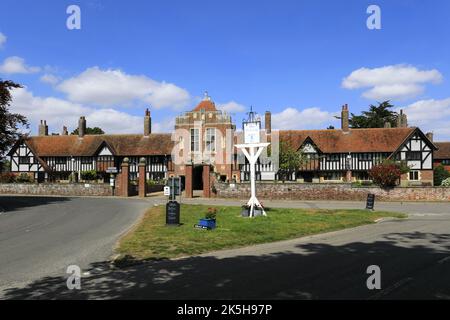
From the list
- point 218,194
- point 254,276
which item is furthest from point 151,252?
point 218,194

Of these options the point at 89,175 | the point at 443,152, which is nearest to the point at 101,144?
the point at 89,175

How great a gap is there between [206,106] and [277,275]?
4813cm

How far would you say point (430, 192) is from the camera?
37.7 metres

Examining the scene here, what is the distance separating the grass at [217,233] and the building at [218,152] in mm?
29223

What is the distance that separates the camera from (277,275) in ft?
29.9

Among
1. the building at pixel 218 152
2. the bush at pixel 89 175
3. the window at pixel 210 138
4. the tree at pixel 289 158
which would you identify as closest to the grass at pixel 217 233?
the tree at pixel 289 158

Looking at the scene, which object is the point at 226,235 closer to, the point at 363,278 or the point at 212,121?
the point at 363,278

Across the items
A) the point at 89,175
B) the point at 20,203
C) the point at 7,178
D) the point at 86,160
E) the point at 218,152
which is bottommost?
the point at 20,203

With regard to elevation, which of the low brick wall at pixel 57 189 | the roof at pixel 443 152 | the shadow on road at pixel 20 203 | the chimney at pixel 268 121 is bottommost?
the shadow on road at pixel 20 203

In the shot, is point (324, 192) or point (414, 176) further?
point (414, 176)

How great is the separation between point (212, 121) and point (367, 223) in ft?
118

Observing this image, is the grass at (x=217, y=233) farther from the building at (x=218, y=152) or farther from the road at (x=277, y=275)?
the building at (x=218, y=152)

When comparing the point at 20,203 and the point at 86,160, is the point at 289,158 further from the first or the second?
the point at 20,203

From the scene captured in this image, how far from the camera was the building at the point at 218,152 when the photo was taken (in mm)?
52344
